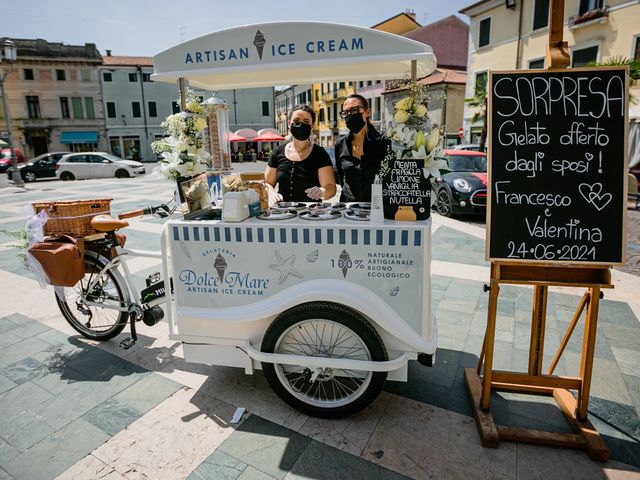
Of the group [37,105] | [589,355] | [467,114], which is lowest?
[589,355]

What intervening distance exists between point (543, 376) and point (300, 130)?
2.55 meters

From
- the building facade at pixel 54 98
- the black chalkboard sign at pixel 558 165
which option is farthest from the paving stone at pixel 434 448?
the building facade at pixel 54 98

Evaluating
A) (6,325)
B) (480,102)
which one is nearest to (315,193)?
(6,325)

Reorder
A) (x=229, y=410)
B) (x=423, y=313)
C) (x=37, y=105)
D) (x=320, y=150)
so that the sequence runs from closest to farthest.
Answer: (x=423, y=313), (x=229, y=410), (x=320, y=150), (x=37, y=105)

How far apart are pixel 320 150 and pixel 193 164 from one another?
3.83 feet

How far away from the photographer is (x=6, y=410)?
2727 mm

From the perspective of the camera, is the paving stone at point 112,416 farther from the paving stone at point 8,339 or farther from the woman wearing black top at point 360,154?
the woman wearing black top at point 360,154

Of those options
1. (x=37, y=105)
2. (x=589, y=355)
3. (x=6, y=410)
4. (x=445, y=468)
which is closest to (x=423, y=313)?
(x=445, y=468)

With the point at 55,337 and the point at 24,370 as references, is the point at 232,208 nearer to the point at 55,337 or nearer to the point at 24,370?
the point at 24,370

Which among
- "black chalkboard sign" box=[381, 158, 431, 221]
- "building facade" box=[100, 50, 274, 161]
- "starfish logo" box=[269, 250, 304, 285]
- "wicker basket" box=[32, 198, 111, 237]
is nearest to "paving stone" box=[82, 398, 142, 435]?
"starfish logo" box=[269, 250, 304, 285]

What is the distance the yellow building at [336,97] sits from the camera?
113 feet

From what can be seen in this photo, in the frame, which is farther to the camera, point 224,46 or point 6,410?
point 6,410

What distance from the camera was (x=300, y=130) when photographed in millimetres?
Answer: 3414

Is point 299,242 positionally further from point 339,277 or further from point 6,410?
point 6,410
